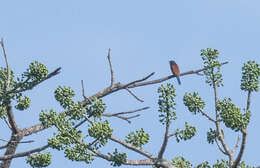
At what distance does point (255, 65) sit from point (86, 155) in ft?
21.0

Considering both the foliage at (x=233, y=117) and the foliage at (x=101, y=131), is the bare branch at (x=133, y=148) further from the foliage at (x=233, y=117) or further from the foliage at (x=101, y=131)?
the foliage at (x=233, y=117)

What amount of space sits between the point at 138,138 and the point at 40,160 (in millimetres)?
3909

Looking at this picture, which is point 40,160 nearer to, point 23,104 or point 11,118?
point 11,118

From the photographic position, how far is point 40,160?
20.5 meters

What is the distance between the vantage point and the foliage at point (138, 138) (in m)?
18.5

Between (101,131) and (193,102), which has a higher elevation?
(193,102)

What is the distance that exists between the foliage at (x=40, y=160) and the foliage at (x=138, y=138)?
325 cm

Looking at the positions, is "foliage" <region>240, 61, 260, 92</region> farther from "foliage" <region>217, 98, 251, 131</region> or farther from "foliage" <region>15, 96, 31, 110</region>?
"foliage" <region>15, 96, 31, 110</region>

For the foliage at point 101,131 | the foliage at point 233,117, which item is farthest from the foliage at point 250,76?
the foliage at point 101,131

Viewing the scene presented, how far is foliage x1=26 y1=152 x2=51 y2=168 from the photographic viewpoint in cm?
2044

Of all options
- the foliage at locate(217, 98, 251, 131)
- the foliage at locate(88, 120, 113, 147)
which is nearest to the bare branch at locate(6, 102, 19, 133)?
the foliage at locate(88, 120, 113, 147)

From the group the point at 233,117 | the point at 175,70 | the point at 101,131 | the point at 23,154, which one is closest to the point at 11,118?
the point at 23,154

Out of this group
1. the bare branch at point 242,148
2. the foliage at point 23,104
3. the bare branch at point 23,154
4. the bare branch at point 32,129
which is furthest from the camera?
the foliage at point 23,104

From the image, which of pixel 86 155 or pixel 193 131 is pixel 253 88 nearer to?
pixel 193 131
